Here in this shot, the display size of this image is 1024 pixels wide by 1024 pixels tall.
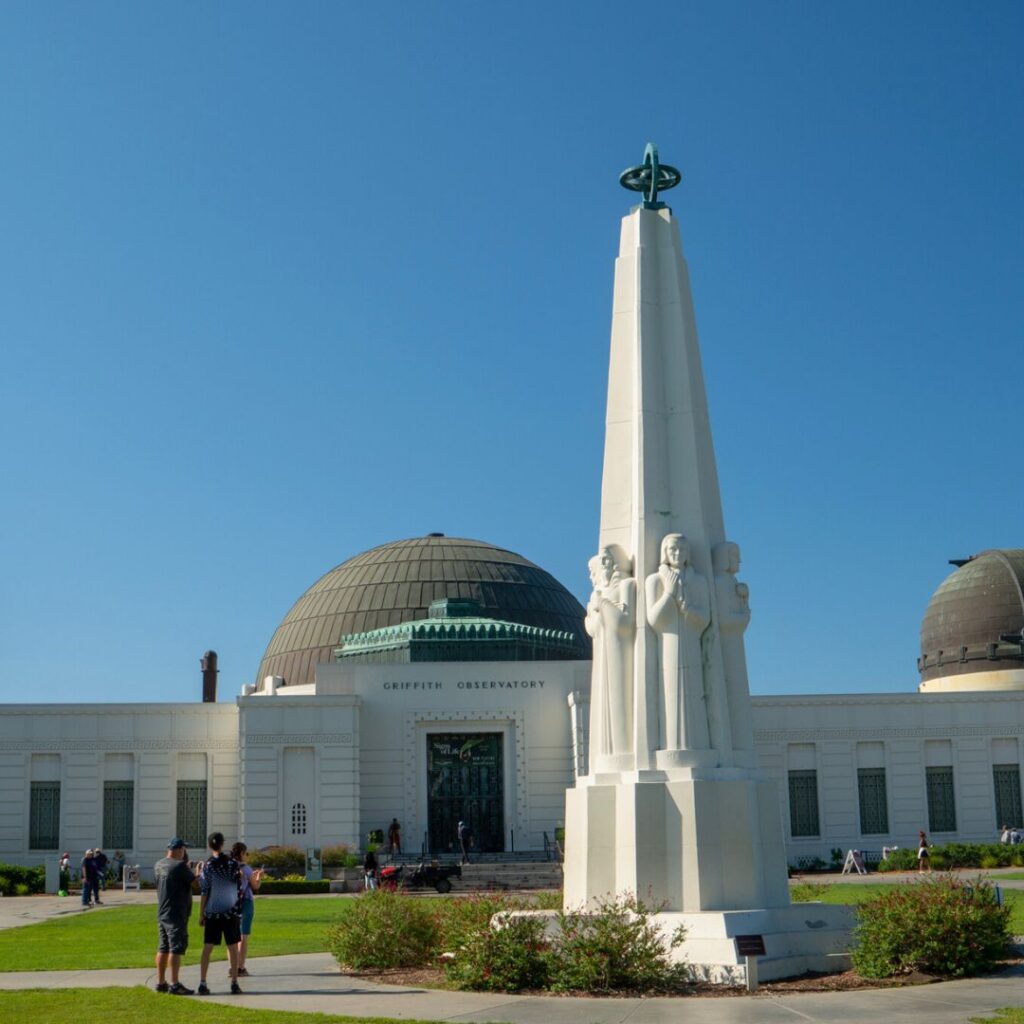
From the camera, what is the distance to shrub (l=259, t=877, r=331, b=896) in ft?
126

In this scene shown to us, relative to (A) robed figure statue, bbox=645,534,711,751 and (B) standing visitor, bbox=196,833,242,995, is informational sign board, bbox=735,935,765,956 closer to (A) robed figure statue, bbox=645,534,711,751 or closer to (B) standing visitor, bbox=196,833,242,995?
(A) robed figure statue, bbox=645,534,711,751

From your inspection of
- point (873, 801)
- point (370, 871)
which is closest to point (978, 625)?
point (873, 801)

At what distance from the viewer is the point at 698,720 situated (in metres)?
16.3

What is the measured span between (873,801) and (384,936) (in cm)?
3416

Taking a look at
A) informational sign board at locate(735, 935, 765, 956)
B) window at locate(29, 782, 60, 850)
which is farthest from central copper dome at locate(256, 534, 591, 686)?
informational sign board at locate(735, 935, 765, 956)

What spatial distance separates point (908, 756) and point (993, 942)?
3376 centimetres

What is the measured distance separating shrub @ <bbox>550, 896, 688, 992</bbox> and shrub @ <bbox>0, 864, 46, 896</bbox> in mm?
29734

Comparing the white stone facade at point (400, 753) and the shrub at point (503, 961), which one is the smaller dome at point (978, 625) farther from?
the shrub at point (503, 961)

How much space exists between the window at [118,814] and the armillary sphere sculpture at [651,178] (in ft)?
107

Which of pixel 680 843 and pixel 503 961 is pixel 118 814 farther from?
pixel 503 961

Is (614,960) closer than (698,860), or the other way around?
(614,960)

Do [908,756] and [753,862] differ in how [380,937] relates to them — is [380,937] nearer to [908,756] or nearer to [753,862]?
[753,862]

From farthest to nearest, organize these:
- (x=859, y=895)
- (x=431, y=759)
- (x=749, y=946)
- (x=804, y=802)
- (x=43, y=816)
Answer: (x=804, y=802)
(x=431, y=759)
(x=43, y=816)
(x=859, y=895)
(x=749, y=946)

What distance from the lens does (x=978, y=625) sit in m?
60.6
